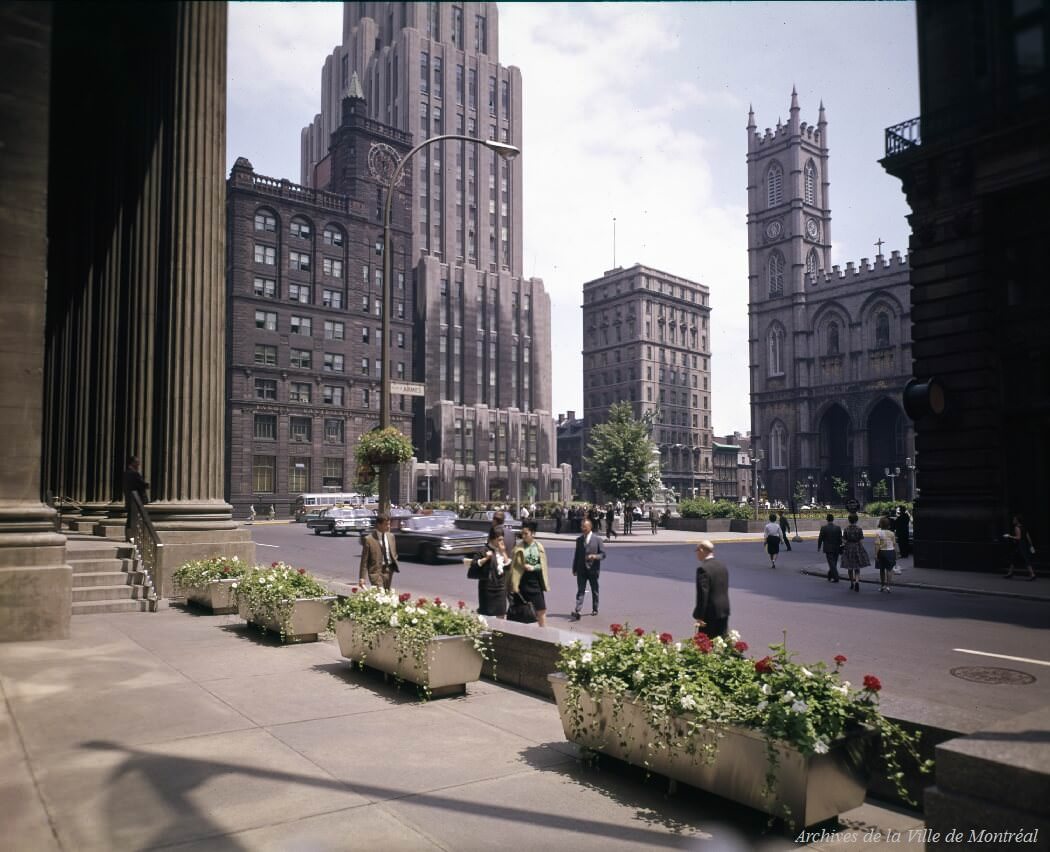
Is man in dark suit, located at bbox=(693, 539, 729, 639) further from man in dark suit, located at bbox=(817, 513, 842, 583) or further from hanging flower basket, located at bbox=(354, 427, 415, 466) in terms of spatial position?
man in dark suit, located at bbox=(817, 513, 842, 583)

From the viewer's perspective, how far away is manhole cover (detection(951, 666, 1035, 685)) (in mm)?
9520

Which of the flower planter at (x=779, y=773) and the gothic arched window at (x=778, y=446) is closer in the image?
the flower planter at (x=779, y=773)

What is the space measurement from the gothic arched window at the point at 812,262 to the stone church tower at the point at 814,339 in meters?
0.16

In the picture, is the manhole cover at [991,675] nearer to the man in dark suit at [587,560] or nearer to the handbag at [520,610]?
the handbag at [520,610]

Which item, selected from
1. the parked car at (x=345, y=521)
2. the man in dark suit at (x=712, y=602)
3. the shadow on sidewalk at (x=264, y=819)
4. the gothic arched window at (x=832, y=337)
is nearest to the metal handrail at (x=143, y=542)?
the shadow on sidewalk at (x=264, y=819)

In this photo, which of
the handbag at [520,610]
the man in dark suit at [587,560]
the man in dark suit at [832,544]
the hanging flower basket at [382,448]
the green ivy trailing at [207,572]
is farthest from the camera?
the man in dark suit at [832,544]

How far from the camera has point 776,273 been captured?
109375mm

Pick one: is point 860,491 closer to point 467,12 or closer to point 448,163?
point 448,163

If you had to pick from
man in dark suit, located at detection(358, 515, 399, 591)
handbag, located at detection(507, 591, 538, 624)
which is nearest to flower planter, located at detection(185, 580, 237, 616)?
man in dark suit, located at detection(358, 515, 399, 591)

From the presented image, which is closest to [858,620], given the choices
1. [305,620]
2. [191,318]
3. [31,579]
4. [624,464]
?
[305,620]

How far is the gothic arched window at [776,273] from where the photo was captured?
108 metres

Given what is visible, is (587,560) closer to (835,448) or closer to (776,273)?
(835,448)

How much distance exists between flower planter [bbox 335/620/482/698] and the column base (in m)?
4.72

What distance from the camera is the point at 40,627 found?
34.1 feet
